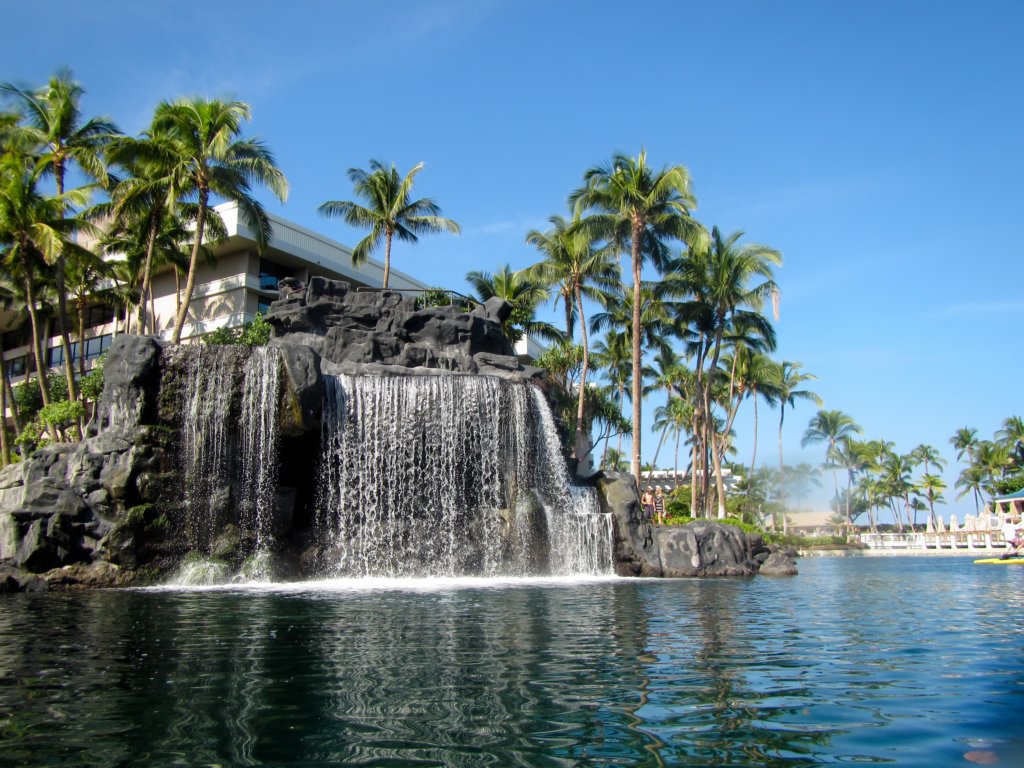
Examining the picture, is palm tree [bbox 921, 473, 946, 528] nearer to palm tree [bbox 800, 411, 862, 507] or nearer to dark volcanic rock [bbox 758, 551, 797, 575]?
palm tree [bbox 800, 411, 862, 507]

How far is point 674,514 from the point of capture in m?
44.5

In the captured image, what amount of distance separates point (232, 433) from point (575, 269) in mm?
22309

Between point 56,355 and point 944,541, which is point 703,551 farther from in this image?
point 56,355

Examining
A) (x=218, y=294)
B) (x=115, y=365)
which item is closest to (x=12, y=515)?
(x=115, y=365)

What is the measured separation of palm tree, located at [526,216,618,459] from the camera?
1583 inches

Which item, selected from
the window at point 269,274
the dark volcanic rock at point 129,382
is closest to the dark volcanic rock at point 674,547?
the dark volcanic rock at point 129,382

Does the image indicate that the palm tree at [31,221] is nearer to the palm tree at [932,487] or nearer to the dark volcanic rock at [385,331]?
the dark volcanic rock at [385,331]

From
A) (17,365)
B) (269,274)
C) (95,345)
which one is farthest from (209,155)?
(17,365)

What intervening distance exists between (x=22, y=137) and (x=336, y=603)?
26.5m

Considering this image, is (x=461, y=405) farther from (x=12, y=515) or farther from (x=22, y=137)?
(x=22, y=137)

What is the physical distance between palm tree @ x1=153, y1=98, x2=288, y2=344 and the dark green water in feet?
69.6

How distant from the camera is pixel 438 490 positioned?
2406 cm

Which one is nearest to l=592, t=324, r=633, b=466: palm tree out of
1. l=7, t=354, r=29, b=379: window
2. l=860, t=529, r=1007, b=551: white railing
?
l=860, t=529, r=1007, b=551: white railing

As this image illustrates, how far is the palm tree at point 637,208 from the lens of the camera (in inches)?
1321
